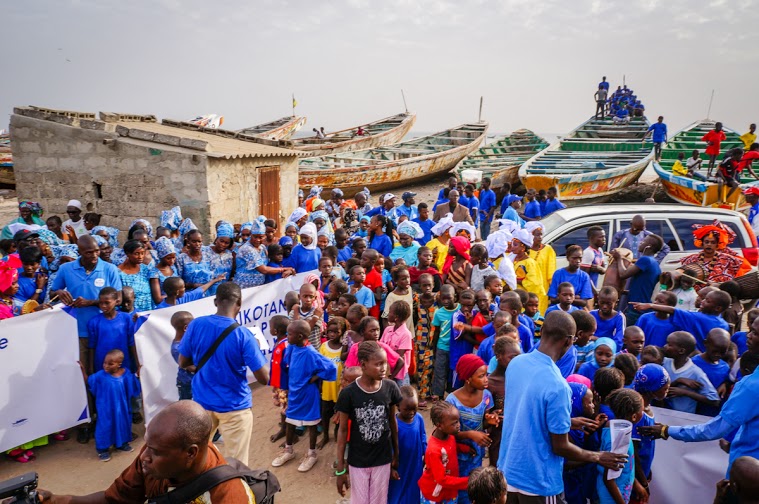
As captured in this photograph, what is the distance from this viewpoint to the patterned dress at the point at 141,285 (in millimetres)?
5188

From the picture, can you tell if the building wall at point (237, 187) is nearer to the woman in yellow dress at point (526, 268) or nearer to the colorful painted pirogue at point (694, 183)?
the woman in yellow dress at point (526, 268)

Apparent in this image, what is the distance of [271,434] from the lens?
510 centimetres

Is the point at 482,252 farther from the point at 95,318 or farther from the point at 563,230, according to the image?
the point at 95,318

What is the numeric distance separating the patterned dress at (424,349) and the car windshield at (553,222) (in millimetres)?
2952

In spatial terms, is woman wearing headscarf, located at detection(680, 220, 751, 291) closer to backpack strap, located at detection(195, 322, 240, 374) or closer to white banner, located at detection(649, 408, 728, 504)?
white banner, located at detection(649, 408, 728, 504)

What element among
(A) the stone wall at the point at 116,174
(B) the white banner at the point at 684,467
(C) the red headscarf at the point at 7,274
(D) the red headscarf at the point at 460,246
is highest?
(A) the stone wall at the point at 116,174

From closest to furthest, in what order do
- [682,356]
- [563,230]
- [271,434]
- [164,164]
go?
1. [682,356]
2. [271,434]
3. [563,230]
4. [164,164]

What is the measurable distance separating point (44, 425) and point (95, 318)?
3.50ft

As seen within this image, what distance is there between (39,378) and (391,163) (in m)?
13.7

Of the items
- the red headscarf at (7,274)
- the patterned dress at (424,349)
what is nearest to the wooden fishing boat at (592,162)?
the patterned dress at (424,349)

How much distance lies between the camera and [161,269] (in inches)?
217

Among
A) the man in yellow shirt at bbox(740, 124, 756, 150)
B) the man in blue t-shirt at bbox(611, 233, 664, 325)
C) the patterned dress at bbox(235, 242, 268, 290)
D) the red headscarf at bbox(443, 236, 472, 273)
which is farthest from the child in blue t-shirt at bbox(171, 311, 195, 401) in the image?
the man in yellow shirt at bbox(740, 124, 756, 150)

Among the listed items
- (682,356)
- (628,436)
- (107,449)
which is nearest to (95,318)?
(107,449)

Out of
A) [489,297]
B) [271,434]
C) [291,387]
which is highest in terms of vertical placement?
[489,297]
